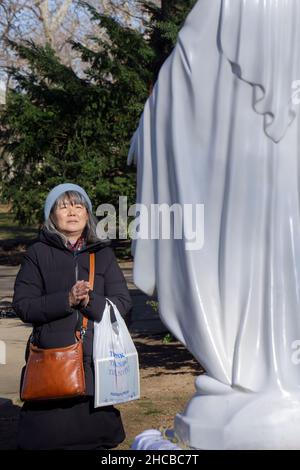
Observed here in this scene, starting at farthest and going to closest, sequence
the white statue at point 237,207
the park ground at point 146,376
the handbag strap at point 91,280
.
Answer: the park ground at point 146,376
the handbag strap at point 91,280
the white statue at point 237,207

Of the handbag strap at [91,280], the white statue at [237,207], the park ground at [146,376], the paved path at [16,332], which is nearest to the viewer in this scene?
the white statue at [237,207]

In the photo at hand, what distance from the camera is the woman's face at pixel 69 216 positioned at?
4.14 metres

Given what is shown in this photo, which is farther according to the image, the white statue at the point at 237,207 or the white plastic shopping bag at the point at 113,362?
the white plastic shopping bag at the point at 113,362

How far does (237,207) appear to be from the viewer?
3.35 meters

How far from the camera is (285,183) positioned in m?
3.32

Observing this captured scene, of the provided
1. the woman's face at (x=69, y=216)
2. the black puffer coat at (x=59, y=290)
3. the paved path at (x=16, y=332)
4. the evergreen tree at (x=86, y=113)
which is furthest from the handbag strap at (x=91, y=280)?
the evergreen tree at (x=86, y=113)

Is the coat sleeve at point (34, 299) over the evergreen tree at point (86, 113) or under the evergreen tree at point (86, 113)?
under

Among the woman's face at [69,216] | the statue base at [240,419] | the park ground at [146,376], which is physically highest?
the woman's face at [69,216]

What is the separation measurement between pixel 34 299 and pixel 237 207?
1.18 meters

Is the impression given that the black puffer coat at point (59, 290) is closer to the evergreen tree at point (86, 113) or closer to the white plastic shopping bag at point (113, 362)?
the white plastic shopping bag at point (113, 362)

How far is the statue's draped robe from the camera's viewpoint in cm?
328

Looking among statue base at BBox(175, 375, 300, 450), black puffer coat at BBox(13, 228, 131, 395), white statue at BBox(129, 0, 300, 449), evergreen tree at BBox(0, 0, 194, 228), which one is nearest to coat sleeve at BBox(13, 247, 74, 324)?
black puffer coat at BBox(13, 228, 131, 395)

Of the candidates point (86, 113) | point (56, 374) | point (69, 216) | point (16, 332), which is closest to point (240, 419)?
point (56, 374)

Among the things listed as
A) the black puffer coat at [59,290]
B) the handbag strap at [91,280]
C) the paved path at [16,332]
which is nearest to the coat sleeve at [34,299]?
the black puffer coat at [59,290]
